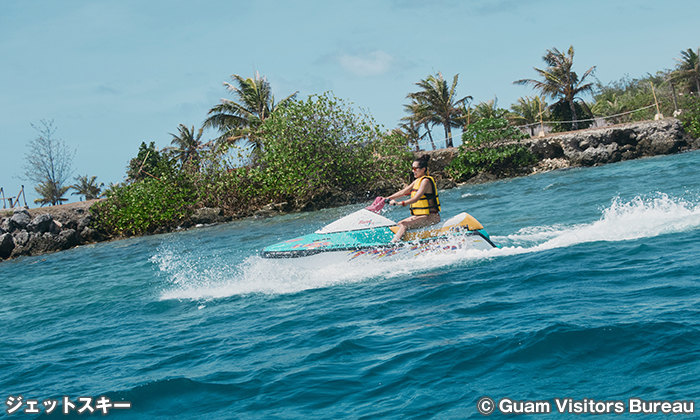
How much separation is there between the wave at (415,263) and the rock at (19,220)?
47.8ft

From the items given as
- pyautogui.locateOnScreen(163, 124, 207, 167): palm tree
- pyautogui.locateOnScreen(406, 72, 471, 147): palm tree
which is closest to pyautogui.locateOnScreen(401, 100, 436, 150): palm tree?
pyautogui.locateOnScreen(406, 72, 471, 147): palm tree

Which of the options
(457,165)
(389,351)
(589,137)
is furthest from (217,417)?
A: (589,137)

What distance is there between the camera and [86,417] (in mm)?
3793

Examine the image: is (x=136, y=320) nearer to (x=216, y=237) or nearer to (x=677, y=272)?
(x=677, y=272)

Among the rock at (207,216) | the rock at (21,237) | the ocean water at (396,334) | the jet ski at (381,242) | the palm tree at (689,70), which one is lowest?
the ocean water at (396,334)

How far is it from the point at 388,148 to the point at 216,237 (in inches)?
391

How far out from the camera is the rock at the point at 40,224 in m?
20.0

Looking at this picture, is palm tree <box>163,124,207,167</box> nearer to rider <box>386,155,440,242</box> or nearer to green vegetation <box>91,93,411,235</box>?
green vegetation <box>91,93,411,235</box>

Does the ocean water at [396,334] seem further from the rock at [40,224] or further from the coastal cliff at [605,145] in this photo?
the coastal cliff at [605,145]

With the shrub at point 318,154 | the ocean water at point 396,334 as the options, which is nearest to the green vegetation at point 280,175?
the shrub at point 318,154

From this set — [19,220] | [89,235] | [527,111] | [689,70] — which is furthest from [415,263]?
[689,70]

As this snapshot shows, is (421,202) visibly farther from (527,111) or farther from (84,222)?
(527,111)

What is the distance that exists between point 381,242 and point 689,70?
40178 mm

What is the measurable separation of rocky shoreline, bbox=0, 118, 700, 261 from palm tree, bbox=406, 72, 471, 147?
6.74 metres
